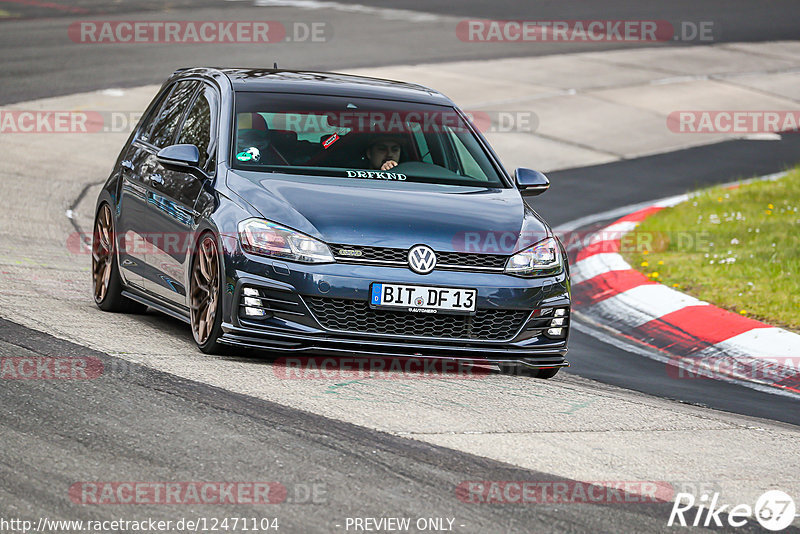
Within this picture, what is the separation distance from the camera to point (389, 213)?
7.15 m

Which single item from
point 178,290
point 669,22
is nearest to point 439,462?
point 178,290

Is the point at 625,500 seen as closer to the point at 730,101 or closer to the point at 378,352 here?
the point at 378,352

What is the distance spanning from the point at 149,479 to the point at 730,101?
60.1ft

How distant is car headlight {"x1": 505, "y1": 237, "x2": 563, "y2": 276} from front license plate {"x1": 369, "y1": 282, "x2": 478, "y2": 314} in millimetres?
379

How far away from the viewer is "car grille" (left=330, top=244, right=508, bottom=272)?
691 cm

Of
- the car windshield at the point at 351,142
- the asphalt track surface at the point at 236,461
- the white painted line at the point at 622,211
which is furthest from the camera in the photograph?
the white painted line at the point at 622,211

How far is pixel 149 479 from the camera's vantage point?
4.94 meters

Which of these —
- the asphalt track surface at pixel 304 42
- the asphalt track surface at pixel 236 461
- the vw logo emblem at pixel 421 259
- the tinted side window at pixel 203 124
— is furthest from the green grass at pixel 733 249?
the asphalt track surface at pixel 304 42

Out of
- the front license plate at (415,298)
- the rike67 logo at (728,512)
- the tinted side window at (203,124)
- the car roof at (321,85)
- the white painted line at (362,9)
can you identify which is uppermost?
the white painted line at (362,9)

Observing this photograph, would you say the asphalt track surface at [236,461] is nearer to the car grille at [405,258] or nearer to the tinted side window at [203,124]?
the car grille at [405,258]

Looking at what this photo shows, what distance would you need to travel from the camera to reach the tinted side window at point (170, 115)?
8.64 m

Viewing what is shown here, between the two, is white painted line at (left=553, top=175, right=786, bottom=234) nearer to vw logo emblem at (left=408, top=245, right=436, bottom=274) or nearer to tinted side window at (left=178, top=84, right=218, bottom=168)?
tinted side window at (left=178, top=84, right=218, bottom=168)

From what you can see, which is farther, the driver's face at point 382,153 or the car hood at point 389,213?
the driver's face at point 382,153

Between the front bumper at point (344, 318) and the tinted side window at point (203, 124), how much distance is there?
1218 mm
